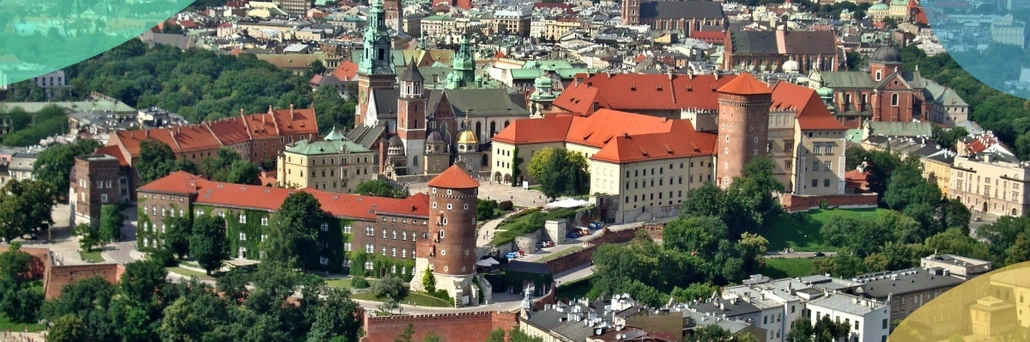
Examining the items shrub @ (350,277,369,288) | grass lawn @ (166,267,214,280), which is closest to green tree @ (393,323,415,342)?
shrub @ (350,277,369,288)

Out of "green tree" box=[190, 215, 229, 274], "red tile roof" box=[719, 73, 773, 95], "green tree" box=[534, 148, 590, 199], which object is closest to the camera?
"green tree" box=[190, 215, 229, 274]

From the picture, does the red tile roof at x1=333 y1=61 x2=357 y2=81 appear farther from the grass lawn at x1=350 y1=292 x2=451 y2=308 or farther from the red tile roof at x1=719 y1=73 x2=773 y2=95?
the grass lawn at x1=350 y1=292 x2=451 y2=308

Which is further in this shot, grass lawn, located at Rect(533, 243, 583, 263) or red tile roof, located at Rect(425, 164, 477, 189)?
grass lawn, located at Rect(533, 243, 583, 263)

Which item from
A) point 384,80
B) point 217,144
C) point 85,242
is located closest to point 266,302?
point 85,242

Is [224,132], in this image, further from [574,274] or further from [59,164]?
[574,274]

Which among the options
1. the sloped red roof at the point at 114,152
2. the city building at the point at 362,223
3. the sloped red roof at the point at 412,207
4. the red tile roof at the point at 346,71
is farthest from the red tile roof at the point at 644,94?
the red tile roof at the point at 346,71
